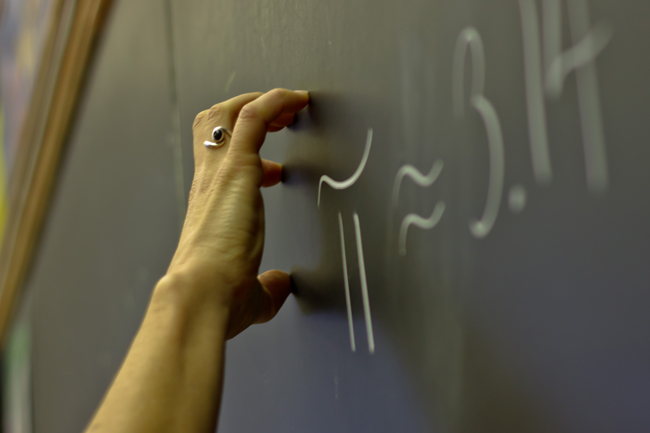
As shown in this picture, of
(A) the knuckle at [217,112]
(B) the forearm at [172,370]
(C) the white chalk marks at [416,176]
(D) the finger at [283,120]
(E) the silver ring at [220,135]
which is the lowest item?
(B) the forearm at [172,370]

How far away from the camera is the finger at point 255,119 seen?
42cm

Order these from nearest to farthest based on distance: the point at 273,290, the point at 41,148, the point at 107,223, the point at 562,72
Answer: the point at 562,72 → the point at 273,290 → the point at 107,223 → the point at 41,148

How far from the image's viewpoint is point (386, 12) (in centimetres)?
36

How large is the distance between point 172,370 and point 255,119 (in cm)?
23

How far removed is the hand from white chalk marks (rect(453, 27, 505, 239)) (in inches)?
7.1

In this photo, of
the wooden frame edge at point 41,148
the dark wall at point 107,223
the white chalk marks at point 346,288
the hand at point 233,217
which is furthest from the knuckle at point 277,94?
the wooden frame edge at point 41,148

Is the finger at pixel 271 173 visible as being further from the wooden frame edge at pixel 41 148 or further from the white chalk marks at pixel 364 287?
the wooden frame edge at pixel 41 148

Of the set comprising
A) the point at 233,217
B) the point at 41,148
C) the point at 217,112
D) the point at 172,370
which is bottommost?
the point at 172,370

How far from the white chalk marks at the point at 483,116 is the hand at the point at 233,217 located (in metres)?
0.18

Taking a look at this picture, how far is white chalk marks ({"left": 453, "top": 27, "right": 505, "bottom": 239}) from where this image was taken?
0.29 meters

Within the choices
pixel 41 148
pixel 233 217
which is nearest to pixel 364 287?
pixel 233 217

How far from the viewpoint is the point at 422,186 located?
344 millimetres

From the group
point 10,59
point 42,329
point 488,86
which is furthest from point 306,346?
point 10,59

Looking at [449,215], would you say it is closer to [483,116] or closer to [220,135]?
[483,116]
